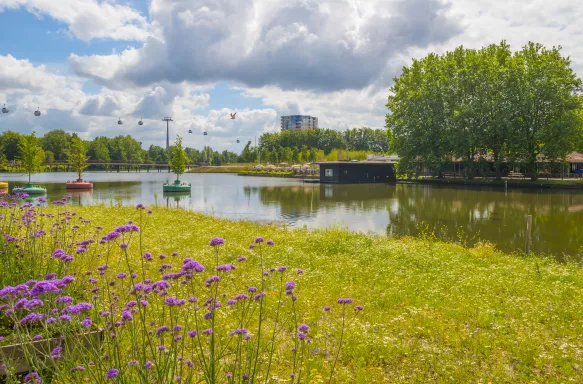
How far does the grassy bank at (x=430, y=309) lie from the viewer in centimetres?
559

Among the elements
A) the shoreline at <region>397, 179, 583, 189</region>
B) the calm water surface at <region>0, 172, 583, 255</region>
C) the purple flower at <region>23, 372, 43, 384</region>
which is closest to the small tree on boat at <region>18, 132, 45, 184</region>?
the calm water surface at <region>0, 172, 583, 255</region>

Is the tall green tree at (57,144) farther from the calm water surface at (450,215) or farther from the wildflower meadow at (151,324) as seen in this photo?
the wildflower meadow at (151,324)

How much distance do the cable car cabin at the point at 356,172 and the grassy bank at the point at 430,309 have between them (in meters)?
→ 48.1

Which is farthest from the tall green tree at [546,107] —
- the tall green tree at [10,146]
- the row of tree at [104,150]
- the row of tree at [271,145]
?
the tall green tree at [10,146]

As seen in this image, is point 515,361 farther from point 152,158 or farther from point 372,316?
point 152,158

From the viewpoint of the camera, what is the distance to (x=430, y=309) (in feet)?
25.3

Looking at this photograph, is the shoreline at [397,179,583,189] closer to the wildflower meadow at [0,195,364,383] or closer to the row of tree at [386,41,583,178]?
the row of tree at [386,41,583,178]

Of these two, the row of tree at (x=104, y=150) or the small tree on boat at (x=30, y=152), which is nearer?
the small tree on boat at (x=30, y=152)

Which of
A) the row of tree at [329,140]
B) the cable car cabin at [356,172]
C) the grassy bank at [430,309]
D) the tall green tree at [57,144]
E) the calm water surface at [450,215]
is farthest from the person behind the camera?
the row of tree at [329,140]

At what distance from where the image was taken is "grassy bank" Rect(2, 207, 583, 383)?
5.59 m

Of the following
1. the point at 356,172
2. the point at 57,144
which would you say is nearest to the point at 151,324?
the point at 356,172

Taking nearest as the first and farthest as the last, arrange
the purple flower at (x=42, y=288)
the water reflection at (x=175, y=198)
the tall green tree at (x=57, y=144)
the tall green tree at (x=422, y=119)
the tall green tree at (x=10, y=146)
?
the purple flower at (x=42, y=288), the water reflection at (x=175, y=198), the tall green tree at (x=422, y=119), the tall green tree at (x=10, y=146), the tall green tree at (x=57, y=144)

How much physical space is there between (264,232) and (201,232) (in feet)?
8.97

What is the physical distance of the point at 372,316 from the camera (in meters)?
7.38
